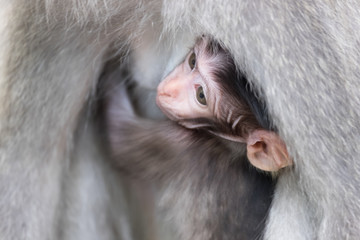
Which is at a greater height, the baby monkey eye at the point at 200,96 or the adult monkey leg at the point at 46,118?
the baby monkey eye at the point at 200,96

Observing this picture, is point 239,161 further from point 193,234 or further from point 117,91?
point 117,91

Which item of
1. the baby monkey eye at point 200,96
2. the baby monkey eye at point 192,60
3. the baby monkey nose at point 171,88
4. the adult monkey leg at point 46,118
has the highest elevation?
the baby monkey eye at point 192,60

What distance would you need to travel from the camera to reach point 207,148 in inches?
64.6

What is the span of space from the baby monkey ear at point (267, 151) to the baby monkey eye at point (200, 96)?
0.43 feet

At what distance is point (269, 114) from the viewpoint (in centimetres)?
138

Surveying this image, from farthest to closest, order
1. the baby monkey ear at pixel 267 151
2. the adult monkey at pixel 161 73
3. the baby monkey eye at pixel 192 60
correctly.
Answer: the baby monkey eye at pixel 192 60, the baby monkey ear at pixel 267 151, the adult monkey at pixel 161 73

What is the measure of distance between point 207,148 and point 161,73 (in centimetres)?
21

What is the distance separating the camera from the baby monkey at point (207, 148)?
1474 millimetres

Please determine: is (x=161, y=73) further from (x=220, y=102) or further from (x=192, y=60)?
(x=220, y=102)

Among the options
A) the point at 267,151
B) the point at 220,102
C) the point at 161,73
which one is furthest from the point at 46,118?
the point at 267,151

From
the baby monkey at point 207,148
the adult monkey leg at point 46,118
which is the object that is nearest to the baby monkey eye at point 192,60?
the baby monkey at point 207,148

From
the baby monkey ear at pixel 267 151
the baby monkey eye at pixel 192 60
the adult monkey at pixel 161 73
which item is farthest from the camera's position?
the baby monkey eye at pixel 192 60

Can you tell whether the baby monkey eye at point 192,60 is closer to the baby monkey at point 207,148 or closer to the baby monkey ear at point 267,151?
the baby monkey at point 207,148

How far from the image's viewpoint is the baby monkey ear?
56.6 inches
